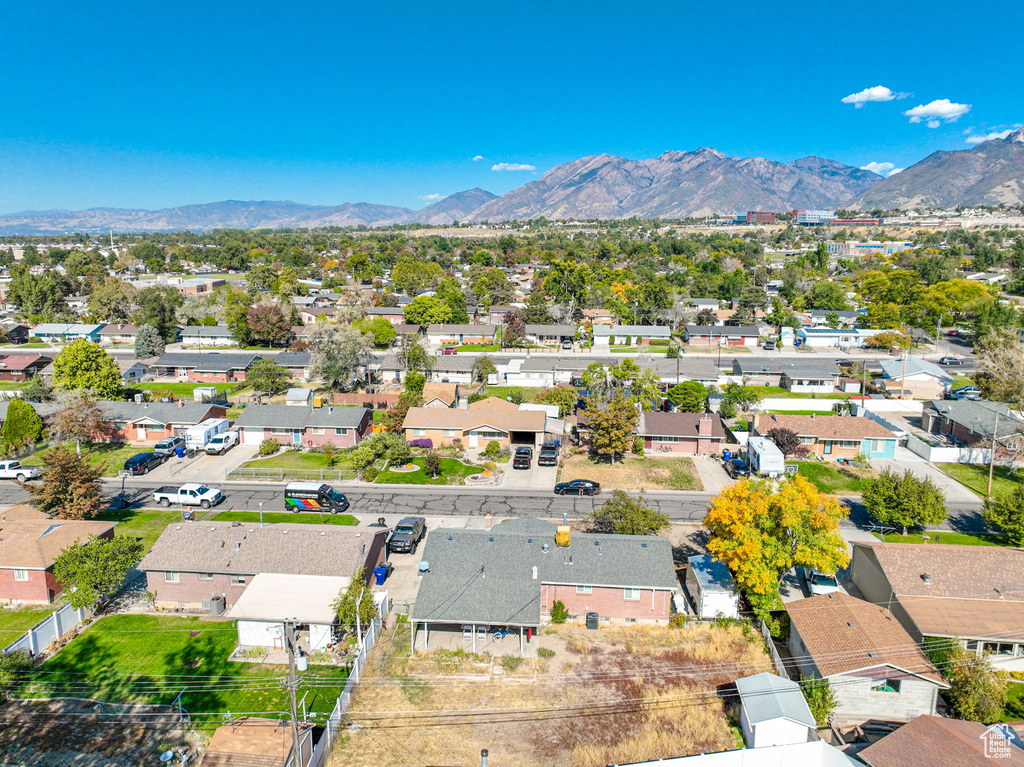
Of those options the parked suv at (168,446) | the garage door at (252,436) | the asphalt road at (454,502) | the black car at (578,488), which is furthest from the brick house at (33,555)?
the black car at (578,488)

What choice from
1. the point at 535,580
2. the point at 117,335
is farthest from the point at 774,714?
the point at 117,335

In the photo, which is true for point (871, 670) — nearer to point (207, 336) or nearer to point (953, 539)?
point (953, 539)

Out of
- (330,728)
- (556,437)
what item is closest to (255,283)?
(556,437)

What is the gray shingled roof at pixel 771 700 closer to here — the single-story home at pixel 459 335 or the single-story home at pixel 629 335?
the single-story home at pixel 629 335

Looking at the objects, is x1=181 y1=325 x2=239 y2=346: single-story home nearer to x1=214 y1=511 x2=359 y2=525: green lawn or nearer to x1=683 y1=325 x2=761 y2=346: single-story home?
x1=214 y1=511 x2=359 y2=525: green lawn

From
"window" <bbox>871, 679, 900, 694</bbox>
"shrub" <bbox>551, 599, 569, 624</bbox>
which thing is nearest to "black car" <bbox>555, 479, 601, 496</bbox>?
"shrub" <bbox>551, 599, 569, 624</bbox>
